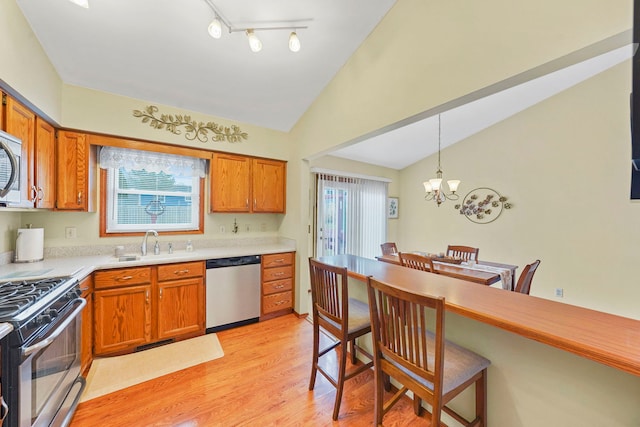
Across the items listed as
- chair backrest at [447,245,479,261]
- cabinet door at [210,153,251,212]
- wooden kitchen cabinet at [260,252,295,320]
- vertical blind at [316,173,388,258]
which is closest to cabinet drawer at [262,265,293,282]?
wooden kitchen cabinet at [260,252,295,320]

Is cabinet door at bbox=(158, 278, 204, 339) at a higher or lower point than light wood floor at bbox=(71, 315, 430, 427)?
higher

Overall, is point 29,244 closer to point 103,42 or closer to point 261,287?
point 103,42

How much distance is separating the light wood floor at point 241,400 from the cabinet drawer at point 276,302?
30.1 inches

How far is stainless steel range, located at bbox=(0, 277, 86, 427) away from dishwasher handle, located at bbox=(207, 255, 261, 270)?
1149mm

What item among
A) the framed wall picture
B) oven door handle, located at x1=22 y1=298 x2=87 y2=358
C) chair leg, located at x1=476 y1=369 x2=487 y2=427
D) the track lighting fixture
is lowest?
chair leg, located at x1=476 y1=369 x2=487 y2=427

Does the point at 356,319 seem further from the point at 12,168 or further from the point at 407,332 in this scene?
the point at 12,168

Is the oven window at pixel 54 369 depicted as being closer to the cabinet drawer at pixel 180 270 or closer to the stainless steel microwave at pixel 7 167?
the cabinet drawer at pixel 180 270

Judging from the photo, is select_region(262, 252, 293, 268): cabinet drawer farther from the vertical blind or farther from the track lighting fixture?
the track lighting fixture

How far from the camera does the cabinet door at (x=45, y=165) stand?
1.97 meters

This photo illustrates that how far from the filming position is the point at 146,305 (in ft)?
7.91

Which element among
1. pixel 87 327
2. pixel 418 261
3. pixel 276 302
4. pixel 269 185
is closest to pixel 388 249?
pixel 418 261

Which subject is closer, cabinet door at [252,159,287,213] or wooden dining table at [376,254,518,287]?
wooden dining table at [376,254,518,287]

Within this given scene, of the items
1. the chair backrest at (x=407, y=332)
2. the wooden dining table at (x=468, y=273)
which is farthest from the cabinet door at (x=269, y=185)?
the chair backrest at (x=407, y=332)

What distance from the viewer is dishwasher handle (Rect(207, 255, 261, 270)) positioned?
278cm
